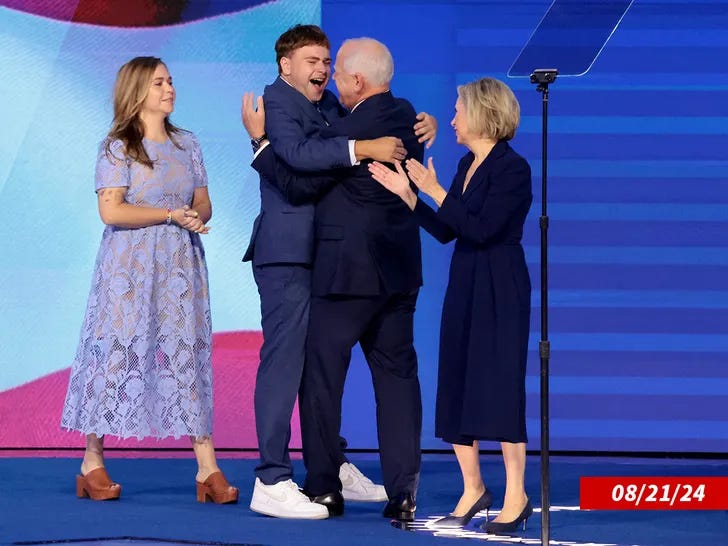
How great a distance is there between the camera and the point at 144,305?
5.18 meters

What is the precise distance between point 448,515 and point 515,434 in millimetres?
490

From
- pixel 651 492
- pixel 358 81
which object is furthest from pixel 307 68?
pixel 651 492

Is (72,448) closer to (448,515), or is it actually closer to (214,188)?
(214,188)

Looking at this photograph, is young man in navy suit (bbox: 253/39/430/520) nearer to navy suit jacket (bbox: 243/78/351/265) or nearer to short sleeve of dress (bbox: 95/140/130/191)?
navy suit jacket (bbox: 243/78/351/265)

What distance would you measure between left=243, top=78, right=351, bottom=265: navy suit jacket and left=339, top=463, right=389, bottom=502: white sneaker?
86 cm

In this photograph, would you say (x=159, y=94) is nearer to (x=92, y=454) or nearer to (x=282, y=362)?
(x=282, y=362)

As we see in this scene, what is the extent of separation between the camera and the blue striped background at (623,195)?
21.8 feet

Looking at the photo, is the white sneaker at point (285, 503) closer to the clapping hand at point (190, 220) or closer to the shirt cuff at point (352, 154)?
the clapping hand at point (190, 220)

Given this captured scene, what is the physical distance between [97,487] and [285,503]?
0.75 m

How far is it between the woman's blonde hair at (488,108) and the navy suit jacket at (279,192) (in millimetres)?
436

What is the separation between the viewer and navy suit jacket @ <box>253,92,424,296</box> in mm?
4801

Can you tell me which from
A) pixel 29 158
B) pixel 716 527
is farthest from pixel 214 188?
pixel 716 527

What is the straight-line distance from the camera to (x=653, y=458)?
21.8ft

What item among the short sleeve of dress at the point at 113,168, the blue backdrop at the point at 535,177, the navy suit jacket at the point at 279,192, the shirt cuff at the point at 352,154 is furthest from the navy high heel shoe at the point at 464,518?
the blue backdrop at the point at 535,177
